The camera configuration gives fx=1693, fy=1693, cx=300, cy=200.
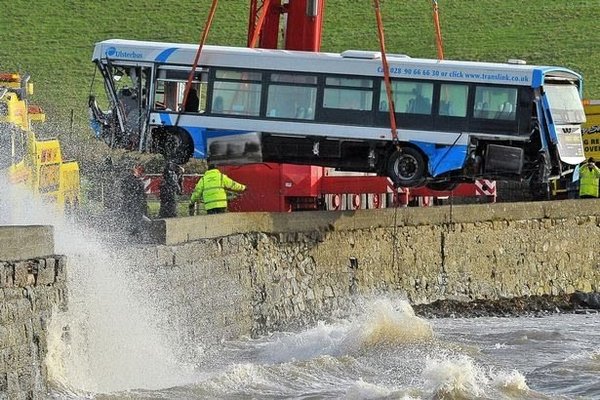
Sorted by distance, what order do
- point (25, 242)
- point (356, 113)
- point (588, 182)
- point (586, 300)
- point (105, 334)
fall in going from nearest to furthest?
1. point (25, 242)
2. point (105, 334)
3. point (356, 113)
4. point (586, 300)
5. point (588, 182)

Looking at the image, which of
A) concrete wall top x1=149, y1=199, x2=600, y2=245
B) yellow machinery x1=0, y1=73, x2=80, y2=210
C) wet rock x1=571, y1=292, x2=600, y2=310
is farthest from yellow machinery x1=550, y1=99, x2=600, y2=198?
yellow machinery x1=0, y1=73, x2=80, y2=210

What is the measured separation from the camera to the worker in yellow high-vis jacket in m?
33.3

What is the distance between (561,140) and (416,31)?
152ft

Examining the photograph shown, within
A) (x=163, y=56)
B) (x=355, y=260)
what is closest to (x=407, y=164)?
(x=355, y=260)

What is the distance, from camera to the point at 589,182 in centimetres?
3338

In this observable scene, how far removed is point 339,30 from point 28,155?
147ft

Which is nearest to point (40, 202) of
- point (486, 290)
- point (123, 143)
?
point (123, 143)

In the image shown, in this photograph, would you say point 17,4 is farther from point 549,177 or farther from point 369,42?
point 549,177

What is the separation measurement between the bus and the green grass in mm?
34786

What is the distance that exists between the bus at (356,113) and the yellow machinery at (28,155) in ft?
6.88

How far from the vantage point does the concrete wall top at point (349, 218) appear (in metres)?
21.5

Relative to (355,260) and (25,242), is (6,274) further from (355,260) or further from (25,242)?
(355,260)

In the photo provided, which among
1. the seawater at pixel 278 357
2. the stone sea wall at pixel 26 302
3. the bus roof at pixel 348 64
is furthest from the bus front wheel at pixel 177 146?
the stone sea wall at pixel 26 302

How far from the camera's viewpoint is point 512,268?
2970cm
